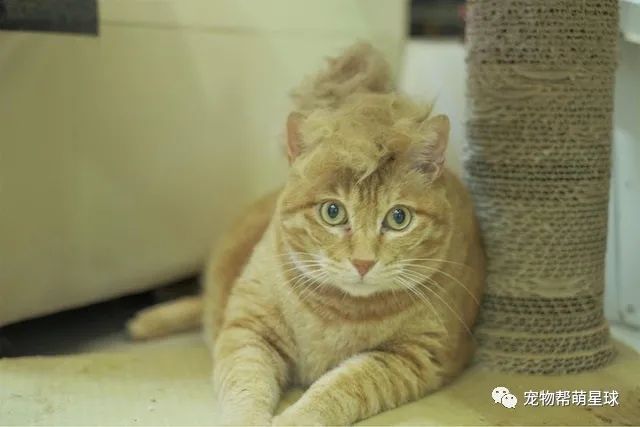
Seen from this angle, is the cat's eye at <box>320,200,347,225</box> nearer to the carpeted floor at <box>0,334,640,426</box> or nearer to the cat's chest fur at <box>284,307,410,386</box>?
the cat's chest fur at <box>284,307,410,386</box>

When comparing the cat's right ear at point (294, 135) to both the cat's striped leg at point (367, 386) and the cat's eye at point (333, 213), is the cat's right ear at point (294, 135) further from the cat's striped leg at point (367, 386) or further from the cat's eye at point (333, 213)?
the cat's striped leg at point (367, 386)

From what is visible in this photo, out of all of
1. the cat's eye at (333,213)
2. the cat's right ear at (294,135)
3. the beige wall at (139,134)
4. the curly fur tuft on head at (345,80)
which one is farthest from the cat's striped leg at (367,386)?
the beige wall at (139,134)

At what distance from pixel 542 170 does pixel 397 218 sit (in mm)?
377

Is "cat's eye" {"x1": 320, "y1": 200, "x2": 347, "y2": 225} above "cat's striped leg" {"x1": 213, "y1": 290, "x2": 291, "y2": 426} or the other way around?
above

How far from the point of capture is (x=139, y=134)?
65.9 inches

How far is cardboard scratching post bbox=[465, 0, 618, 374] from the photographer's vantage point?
1.37 meters

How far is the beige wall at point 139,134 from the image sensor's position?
1483 millimetres

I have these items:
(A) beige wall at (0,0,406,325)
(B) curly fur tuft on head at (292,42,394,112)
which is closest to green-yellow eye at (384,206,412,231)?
(B) curly fur tuft on head at (292,42,394,112)

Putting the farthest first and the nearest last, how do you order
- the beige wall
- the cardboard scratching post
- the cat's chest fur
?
the beige wall, the cardboard scratching post, the cat's chest fur

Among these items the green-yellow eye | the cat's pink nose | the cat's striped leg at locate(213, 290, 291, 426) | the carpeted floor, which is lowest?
the carpeted floor

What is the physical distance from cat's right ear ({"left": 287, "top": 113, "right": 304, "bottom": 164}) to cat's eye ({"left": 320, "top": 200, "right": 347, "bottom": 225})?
0.12 meters

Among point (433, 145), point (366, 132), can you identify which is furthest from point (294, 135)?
point (433, 145)

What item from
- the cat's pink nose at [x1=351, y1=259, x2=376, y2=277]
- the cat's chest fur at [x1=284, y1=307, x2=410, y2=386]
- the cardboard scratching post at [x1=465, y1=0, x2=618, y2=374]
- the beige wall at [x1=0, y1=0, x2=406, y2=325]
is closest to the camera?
the cat's pink nose at [x1=351, y1=259, x2=376, y2=277]

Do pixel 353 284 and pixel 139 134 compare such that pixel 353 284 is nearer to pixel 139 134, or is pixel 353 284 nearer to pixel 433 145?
pixel 433 145
